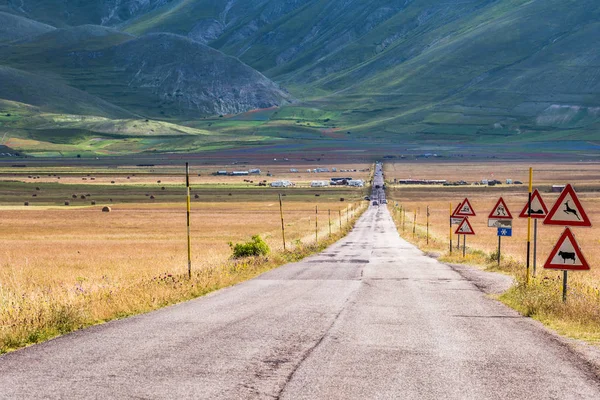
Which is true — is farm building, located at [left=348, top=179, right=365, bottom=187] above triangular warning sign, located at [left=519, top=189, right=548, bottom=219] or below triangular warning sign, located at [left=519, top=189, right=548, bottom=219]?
below

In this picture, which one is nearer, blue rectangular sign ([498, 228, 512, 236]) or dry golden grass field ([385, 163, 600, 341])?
dry golden grass field ([385, 163, 600, 341])

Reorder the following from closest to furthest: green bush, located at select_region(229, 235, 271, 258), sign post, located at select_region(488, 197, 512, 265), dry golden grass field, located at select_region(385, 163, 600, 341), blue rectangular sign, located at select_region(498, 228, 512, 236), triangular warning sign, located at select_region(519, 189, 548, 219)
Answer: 1. dry golden grass field, located at select_region(385, 163, 600, 341)
2. triangular warning sign, located at select_region(519, 189, 548, 219)
3. sign post, located at select_region(488, 197, 512, 265)
4. blue rectangular sign, located at select_region(498, 228, 512, 236)
5. green bush, located at select_region(229, 235, 271, 258)

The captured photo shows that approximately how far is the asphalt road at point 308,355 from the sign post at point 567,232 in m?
1.50

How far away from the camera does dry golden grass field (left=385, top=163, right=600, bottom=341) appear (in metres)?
18.5

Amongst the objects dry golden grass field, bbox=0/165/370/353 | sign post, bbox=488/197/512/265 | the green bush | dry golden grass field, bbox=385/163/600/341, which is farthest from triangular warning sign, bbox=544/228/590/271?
the green bush

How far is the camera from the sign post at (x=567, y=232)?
18406 millimetres

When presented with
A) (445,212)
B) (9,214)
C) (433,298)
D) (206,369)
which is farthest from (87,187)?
Answer: (206,369)

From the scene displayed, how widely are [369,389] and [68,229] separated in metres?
72.1

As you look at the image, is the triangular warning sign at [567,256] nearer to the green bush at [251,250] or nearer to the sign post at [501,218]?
the sign post at [501,218]

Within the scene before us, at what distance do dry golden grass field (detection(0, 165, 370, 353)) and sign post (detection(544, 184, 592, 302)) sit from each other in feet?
30.4

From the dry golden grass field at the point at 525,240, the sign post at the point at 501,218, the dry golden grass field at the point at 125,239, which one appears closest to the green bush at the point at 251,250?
the dry golden grass field at the point at 125,239

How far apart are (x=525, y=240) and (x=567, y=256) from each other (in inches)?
2030

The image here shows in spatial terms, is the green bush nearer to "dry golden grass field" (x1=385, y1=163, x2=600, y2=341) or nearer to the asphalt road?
"dry golden grass field" (x1=385, y1=163, x2=600, y2=341)

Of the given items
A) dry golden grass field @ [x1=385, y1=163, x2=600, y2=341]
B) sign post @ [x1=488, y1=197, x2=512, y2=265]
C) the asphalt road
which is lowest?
dry golden grass field @ [x1=385, y1=163, x2=600, y2=341]
